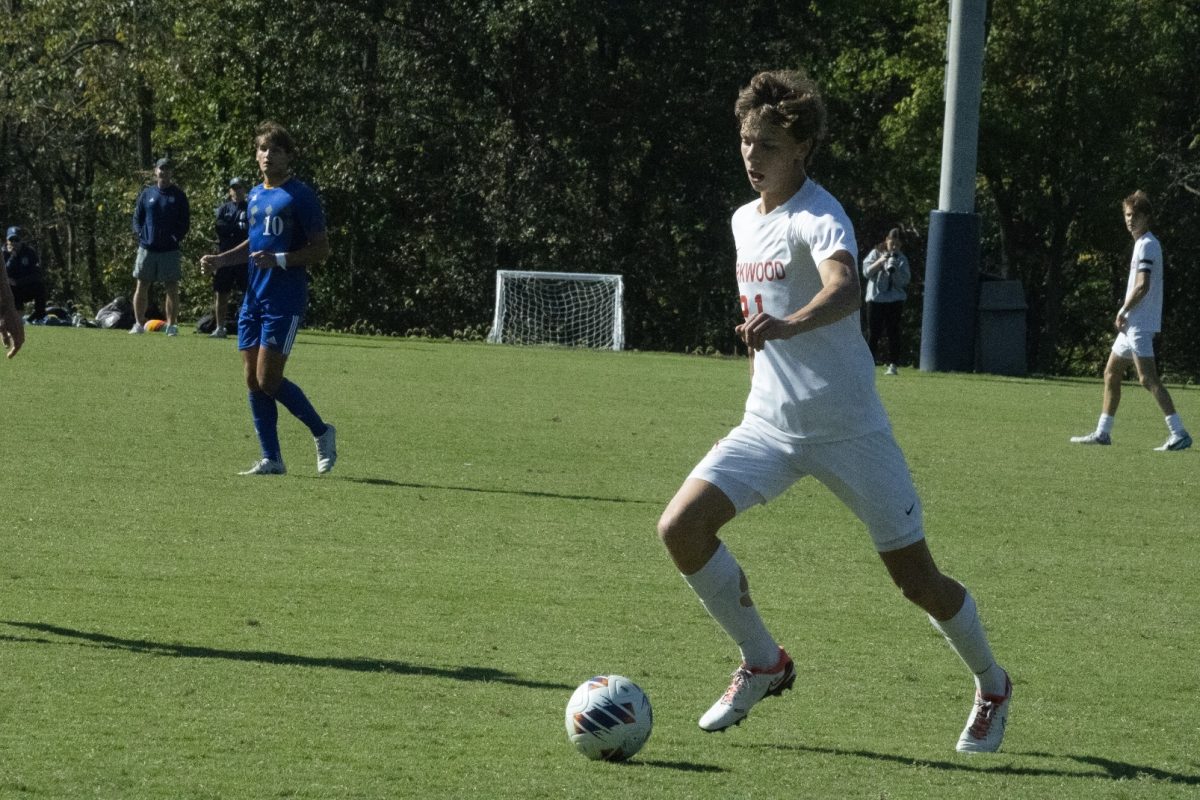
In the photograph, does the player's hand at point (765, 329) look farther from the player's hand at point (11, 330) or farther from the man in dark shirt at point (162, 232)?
the man in dark shirt at point (162, 232)

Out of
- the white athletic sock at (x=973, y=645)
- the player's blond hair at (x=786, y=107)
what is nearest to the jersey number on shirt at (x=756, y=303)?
the player's blond hair at (x=786, y=107)

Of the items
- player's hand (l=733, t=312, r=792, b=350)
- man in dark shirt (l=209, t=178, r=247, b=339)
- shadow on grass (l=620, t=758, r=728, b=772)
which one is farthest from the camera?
man in dark shirt (l=209, t=178, r=247, b=339)

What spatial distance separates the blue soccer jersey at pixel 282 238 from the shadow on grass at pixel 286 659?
5.05 m

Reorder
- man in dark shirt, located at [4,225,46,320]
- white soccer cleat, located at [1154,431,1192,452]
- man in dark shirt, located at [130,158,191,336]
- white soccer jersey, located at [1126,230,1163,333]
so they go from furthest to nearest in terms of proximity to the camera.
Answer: man in dark shirt, located at [4,225,46,320] → man in dark shirt, located at [130,158,191,336] → white soccer cleat, located at [1154,431,1192,452] → white soccer jersey, located at [1126,230,1163,333]

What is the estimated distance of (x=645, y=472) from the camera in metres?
12.7

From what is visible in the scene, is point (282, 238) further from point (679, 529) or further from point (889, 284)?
point (889, 284)

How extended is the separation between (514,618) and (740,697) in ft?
6.30

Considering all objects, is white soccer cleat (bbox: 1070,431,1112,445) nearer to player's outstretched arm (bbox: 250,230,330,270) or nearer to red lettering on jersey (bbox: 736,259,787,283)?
player's outstretched arm (bbox: 250,230,330,270)

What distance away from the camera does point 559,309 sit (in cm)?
3325

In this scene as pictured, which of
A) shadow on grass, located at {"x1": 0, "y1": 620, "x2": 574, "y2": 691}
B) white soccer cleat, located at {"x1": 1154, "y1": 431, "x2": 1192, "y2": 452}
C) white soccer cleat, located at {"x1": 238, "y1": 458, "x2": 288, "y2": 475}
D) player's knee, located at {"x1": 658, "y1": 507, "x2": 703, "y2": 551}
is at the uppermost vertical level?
player's knee, located at {"x1": 658, "y1": 507, "x2": 703, "y2": 551}

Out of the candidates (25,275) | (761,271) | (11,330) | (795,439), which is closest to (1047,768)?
(795,439)

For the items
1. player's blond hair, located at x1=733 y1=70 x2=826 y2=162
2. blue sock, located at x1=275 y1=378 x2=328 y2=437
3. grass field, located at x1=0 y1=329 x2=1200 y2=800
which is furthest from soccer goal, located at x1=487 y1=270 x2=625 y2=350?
player's blond hair, located at x1=733 y1=70 x2=826 y2=162

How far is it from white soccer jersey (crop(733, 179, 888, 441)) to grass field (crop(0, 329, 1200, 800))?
982 millimetres

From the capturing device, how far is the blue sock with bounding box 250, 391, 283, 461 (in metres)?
11.5
